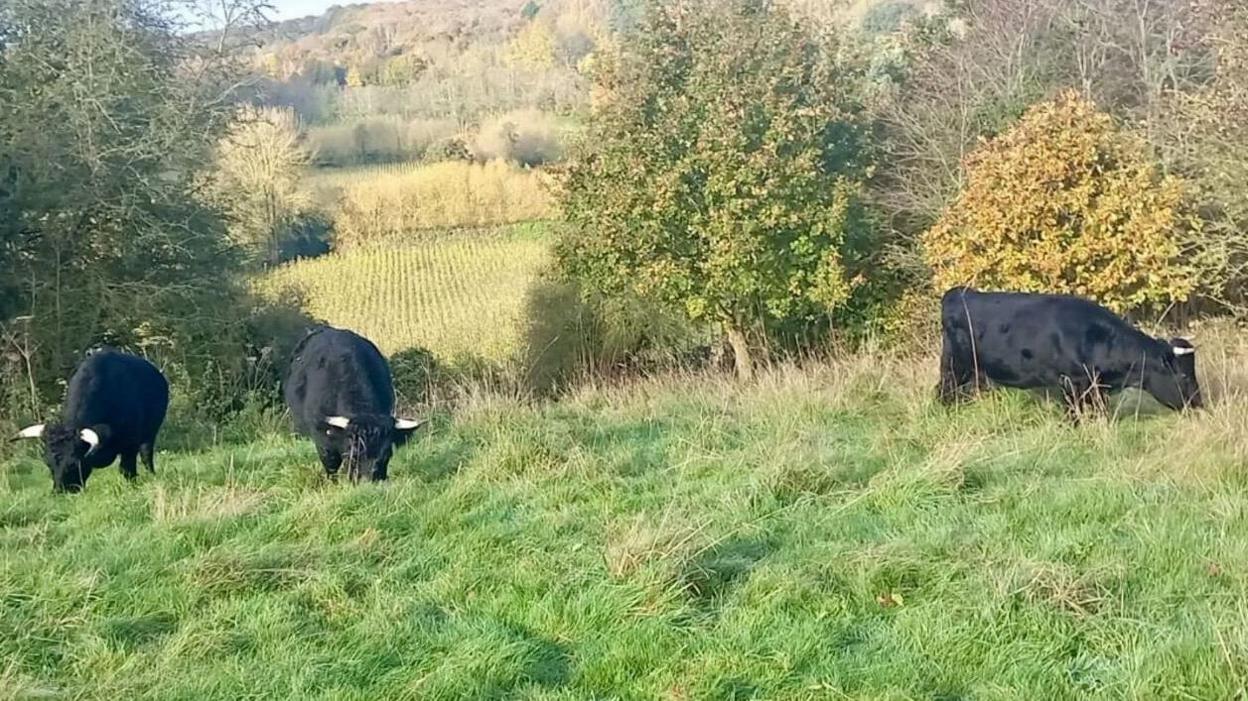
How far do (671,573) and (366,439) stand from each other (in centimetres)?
365

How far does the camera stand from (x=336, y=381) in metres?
9.29

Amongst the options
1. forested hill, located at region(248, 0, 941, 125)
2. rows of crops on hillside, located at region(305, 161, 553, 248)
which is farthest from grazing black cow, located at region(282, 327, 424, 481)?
rows of crops on hillside, located at region(305, 161, 553, 248)

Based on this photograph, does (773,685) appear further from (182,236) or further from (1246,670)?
(182,236)

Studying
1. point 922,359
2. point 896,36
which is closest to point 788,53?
point 896,36

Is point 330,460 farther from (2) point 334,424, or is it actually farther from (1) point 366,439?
(1) point 366,439

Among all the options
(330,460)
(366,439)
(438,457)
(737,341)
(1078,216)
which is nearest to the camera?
(366,439)

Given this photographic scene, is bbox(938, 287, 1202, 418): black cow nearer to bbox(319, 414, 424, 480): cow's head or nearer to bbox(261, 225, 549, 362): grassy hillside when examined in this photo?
bbox(319, 414, 424, 480): cow's head

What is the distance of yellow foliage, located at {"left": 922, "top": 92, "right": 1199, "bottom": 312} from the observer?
15.7 meters

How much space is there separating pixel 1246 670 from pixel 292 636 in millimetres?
3795

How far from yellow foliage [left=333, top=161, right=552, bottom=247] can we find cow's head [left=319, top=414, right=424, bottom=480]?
48102mm

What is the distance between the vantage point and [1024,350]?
9.94 m

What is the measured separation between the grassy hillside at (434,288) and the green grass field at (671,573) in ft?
59.1

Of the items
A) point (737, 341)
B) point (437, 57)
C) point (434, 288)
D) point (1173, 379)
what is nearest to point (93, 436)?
point (1173, 379)

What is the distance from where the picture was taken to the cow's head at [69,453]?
339 inches
